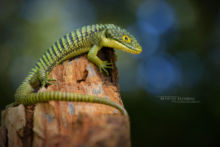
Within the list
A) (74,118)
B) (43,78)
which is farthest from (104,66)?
(74,118)

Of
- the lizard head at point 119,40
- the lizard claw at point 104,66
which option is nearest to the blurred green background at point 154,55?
the lizard head at point 119,40

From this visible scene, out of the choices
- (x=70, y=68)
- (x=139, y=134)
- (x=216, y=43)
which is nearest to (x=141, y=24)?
(x=216, y=43)

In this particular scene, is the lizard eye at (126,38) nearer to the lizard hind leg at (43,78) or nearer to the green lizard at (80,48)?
the green lizard at (80,48)

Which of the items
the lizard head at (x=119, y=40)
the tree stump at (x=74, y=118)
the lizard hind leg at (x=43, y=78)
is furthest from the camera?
the lizard head at (x=119, y=40)

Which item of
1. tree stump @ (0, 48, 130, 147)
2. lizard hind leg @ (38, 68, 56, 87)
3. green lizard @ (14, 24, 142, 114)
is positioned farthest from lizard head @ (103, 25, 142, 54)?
lizard hind leg @ (38, 68, 56, 87)

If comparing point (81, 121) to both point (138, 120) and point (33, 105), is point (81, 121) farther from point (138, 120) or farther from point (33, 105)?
point (138, 120)

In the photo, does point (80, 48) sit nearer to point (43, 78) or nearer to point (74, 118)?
point (43, 78)
